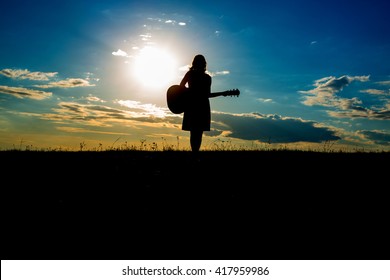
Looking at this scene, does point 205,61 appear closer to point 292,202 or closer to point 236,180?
point 236,180

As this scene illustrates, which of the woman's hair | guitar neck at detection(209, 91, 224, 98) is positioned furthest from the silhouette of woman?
guitar neck at detection(209, 91, 224, 98)

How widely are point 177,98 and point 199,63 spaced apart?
4.54 ft

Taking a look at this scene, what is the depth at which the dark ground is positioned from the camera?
5184mm

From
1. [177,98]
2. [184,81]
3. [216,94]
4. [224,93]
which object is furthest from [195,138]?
[184,81]

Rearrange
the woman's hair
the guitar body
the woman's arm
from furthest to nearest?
the guitar body < the woman's arm < the woman's hair

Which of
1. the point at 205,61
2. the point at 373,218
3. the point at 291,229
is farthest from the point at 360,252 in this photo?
the point at 205,61

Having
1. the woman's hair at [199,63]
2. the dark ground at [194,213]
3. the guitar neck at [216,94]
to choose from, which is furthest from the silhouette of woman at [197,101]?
the dark ground at [194,213]

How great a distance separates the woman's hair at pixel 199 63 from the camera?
11.8m

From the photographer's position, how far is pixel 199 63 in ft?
38.7

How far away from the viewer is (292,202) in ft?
23.6

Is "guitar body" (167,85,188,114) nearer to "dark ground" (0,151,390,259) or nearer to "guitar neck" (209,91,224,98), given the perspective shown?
"guitar neck" (209,91,224,98)

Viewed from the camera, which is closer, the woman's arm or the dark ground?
the dark ground

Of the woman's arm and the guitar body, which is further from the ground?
the woman's arm

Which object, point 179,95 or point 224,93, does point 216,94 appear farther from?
point 179,95
